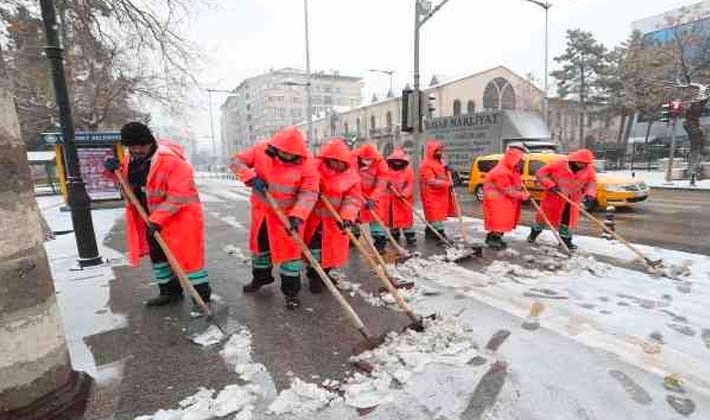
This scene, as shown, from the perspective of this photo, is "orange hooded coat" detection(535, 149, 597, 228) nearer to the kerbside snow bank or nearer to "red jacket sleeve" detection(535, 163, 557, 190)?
"red jacket sleeve" detection(535, 163, 557, 190)

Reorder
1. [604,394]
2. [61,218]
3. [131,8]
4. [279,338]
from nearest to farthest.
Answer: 1. [604,394]
2. [279,338]
3. [131,8]
4. [61,218]

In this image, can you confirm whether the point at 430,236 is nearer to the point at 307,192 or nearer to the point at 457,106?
the point at 307,192

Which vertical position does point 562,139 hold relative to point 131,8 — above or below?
below

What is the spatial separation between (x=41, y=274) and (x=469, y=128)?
1674cm

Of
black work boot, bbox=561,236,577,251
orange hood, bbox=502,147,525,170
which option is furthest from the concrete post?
black work boot, bbox=561,236,577,251

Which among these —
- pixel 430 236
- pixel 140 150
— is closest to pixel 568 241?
pixel 430 236

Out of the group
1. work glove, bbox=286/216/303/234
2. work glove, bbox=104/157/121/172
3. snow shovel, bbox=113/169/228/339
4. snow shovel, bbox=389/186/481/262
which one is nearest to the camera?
snow shovel, bbox=113/169/228/339

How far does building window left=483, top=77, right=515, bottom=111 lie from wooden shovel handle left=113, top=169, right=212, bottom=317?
155ft

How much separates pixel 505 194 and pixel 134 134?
505 cm

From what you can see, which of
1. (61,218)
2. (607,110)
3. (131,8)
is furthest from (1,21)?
(607,110)

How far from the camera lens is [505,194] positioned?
21.3ft

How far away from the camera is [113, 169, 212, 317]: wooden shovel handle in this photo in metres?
3.69

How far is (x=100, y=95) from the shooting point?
1741 centimetres

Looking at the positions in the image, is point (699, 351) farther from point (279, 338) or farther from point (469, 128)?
point (469, 128)
